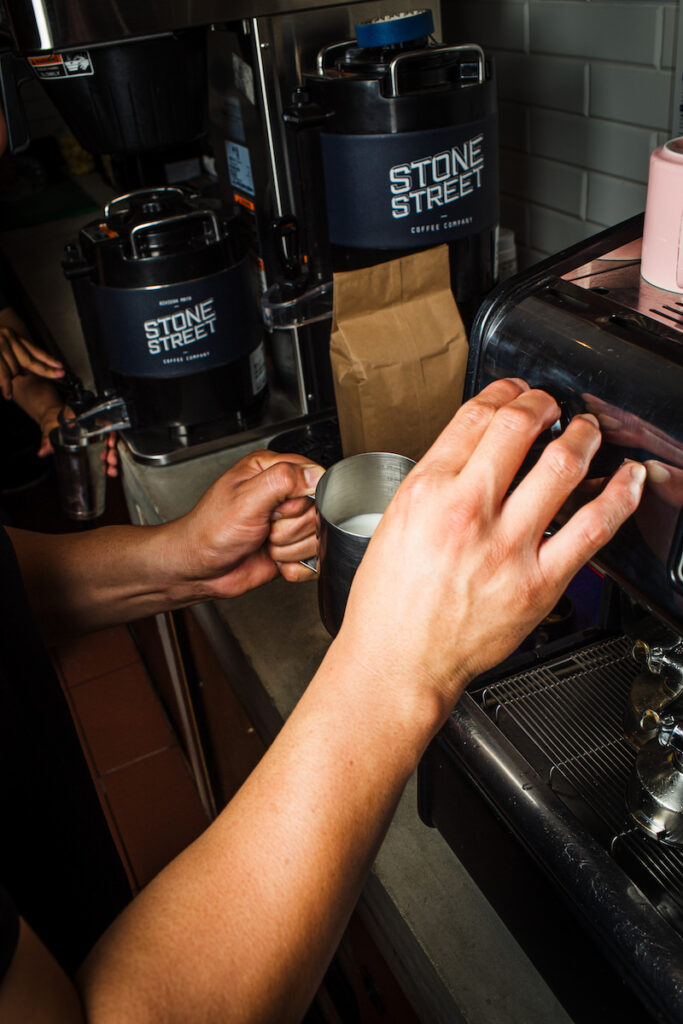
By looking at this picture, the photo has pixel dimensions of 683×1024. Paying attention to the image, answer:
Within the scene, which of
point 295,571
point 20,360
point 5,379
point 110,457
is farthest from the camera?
point 5,379

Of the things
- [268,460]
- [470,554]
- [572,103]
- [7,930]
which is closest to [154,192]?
[268,460]

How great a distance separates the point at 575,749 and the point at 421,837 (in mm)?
194

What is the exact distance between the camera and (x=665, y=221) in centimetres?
61

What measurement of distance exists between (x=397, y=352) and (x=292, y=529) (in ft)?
0.89

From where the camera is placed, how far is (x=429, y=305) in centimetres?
103

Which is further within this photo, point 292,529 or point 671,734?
point 292,529

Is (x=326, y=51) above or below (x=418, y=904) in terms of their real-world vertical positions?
above

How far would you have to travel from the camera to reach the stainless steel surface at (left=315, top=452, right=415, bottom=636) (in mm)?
631

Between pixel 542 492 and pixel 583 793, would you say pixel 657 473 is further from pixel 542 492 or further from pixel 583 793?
pixel 583 793

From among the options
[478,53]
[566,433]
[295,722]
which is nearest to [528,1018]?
[295,722]

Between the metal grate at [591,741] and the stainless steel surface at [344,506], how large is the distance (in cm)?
15

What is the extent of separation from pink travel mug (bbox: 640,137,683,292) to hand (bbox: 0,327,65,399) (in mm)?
1314

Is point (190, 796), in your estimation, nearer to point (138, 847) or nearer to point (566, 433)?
point (138, 847)

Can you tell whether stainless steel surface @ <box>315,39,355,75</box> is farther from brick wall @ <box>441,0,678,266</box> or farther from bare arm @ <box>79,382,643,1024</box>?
bare arm @ <box>79,382,643,1024</box>
